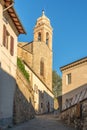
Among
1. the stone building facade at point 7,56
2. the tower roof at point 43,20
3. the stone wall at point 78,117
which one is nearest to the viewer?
the stone building facade at point 7,56

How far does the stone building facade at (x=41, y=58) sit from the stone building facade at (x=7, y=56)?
27.9 metres

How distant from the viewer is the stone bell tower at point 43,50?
214 feet

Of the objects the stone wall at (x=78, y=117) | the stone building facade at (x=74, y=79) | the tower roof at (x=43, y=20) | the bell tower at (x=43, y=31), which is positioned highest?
the tower roof at (x=43, y=20)

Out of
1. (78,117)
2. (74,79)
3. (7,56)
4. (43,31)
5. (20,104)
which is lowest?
(78,117)

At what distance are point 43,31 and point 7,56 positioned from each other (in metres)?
46.5

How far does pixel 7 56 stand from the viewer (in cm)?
2361

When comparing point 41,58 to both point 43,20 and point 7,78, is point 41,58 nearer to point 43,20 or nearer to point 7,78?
point 43,20

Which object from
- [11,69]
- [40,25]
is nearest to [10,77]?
[11,69]

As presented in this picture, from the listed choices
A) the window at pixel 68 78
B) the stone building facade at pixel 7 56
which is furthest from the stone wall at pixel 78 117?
the window at pixel 68 78

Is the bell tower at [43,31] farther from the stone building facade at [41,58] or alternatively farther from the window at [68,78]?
the window at [68,78]

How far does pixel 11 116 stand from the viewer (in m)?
24.9

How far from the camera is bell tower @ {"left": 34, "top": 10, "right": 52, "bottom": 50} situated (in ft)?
229

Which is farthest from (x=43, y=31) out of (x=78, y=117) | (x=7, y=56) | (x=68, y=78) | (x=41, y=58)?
(x=78, y=117)

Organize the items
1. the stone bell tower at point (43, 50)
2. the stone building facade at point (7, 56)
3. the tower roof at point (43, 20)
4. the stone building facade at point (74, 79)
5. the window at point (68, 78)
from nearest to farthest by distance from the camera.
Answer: the stone building facade at point (7, 56) → the stone building facade at point (74, 79) → the window at point (68, 78) → the stone bell tower at point (43, 50) → the tower roof at point (43, 20)
